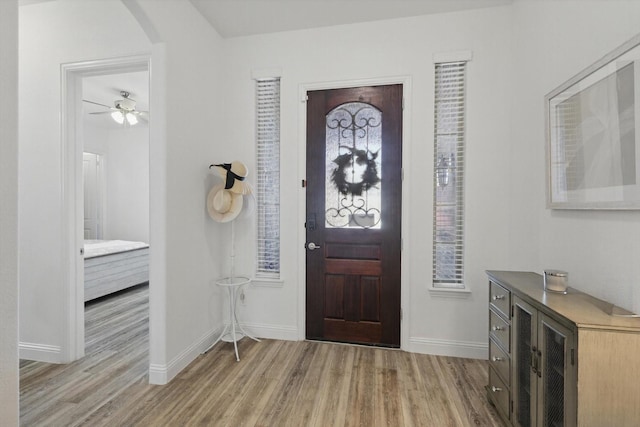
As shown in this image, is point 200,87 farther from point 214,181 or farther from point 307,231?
point 307,231

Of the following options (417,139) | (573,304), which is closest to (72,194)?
(417,139)

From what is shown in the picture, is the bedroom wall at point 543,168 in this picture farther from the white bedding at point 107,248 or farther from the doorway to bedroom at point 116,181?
the doorway to bedroom at point 116,181

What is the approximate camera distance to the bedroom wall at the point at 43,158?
2.49m

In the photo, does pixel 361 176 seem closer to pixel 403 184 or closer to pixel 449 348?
pixel 403 184

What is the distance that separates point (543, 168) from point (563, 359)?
1366mm

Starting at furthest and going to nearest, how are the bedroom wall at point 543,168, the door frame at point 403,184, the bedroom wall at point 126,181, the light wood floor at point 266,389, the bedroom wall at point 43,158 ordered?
the bedroom wall at point 126,181 → the door frame at point 403,184 → the bedroom wall at point 43,158 → the light wood floor at point 266,389 → the bedroom wall at point 543,168

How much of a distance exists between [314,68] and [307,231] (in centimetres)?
153

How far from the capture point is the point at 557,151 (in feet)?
A: 6.25

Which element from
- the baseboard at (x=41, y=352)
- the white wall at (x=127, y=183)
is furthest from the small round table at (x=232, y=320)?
the white wall at (x=127, y=183)

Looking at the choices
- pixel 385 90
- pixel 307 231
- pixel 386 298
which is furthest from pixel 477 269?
pixel 385 90

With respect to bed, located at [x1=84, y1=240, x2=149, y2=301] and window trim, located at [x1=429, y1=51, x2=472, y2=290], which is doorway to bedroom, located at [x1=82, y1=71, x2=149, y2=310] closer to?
bed, located at [x1=84, y1=240, x2=149, y2=301]

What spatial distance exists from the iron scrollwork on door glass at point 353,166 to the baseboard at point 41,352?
2466 millimetres

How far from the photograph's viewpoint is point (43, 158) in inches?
100

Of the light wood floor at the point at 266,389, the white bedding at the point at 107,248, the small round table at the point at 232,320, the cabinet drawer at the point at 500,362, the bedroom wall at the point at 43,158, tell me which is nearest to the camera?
the cabinet drawer at the point at 500,362
